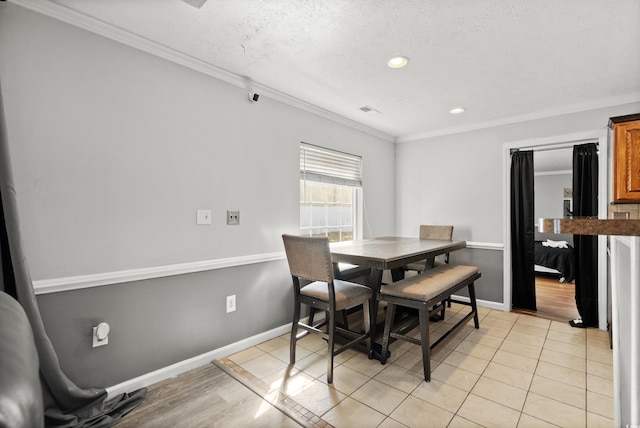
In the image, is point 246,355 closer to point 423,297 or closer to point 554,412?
point 423,297

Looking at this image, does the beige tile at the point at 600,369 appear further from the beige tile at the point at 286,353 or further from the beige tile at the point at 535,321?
the beige tile at the point at 286,353

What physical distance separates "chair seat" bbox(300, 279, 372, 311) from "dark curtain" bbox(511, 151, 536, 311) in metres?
2.32

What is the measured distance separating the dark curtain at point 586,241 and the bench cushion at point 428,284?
1.28 m

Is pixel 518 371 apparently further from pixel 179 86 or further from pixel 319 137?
pixel 179 86

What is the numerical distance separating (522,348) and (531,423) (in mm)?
1096

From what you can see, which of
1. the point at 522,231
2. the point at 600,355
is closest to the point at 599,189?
the point at 522,231

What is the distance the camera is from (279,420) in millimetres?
1708

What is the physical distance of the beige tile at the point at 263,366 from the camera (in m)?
2.21

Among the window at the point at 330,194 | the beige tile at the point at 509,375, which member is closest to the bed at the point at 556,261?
the window at the point at 330,194

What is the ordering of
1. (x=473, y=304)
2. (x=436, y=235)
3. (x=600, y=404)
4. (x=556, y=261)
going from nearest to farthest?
(x=600, y=404) < (x=473, y=304) < (x=436, y=235) < (x=556, y=261)

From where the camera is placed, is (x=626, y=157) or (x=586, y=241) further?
(x=586, y=241)

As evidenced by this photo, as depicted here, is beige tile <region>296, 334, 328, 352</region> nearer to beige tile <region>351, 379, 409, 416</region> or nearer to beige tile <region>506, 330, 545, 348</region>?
beige tile <region>351, 379, 409, 416</region>

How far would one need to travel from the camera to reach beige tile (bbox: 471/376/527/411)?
1858mm

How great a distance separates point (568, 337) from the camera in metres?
2.83
